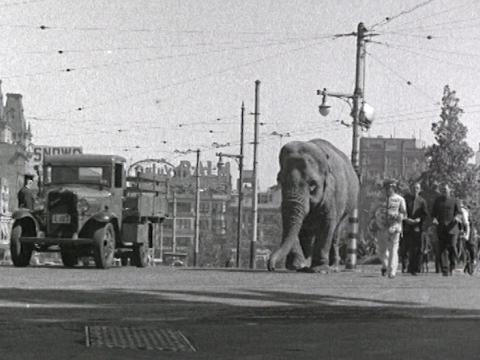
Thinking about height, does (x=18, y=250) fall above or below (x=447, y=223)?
below

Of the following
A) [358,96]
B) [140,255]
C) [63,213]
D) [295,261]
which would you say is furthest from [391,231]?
[358,96]

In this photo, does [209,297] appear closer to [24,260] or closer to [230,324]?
[230,324]

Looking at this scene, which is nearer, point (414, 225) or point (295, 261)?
point (414, 225)

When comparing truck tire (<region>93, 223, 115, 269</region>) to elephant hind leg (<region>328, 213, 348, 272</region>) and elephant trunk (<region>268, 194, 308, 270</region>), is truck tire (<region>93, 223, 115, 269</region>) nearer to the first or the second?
elephant trunk (<region>268, 194, 308, 270</region>)

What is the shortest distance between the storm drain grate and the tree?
242ft

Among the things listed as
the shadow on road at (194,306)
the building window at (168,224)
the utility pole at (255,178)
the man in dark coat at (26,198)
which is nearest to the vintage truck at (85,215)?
the man in dark coat at (26,198)

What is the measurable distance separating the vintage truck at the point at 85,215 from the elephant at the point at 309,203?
3810mm

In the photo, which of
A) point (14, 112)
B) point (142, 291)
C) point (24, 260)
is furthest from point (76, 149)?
point (142, 291)

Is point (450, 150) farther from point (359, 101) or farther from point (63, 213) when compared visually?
point (63, 213)

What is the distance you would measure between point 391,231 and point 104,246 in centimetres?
683

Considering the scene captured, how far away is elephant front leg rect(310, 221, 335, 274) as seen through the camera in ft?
81.3

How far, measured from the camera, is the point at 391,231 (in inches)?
859

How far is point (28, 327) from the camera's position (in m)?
11.4

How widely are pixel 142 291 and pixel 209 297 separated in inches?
51.8
